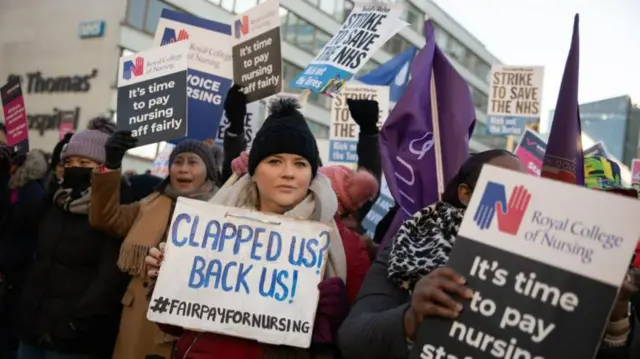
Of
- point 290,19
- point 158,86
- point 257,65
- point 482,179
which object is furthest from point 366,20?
point 290,19

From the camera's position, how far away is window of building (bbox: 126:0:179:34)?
Answer: 2342 centimetres

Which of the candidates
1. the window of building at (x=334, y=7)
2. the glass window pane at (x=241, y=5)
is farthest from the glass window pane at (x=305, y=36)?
the glass window pane at (x=241, y=5)

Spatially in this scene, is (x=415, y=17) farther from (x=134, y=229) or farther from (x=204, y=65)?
(x=134, y=229)

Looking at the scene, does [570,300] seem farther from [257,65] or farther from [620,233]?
[257,65]

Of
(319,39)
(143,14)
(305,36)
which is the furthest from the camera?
(319,39)

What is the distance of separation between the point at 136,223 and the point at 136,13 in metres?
21.8

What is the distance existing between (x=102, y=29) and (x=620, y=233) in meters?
24.6

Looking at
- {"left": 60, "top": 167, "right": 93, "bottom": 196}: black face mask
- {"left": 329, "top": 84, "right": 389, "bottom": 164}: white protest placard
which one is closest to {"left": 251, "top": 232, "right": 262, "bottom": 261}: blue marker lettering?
{"left": 60, "top": 167, "right": 93, "bottom": 196}: black face mask

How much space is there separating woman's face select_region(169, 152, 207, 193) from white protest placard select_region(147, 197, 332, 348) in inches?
49.7

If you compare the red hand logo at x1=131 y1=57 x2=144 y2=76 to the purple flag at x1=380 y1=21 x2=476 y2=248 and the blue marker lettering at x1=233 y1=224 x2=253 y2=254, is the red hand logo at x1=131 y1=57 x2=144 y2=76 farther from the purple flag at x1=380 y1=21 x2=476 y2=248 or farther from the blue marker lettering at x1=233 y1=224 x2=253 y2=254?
the blue marker lettering at x1=233 y1=224 x2=253 y2=254

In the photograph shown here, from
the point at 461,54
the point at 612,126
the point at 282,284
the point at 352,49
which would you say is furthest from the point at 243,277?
the point at 461,54

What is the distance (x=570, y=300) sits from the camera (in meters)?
1.46

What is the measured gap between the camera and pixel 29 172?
178 inches

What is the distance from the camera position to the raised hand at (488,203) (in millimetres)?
1585
